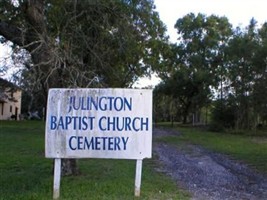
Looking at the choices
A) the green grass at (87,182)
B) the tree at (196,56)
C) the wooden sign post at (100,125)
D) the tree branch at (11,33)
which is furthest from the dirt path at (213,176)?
the tree at (196,56)

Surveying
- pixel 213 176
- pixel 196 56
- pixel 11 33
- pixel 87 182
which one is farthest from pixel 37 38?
pixel 196 56

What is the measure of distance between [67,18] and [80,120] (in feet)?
13.3

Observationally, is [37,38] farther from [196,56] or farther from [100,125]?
[196,56]

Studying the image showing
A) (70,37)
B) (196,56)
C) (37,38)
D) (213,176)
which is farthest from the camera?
(196,56)

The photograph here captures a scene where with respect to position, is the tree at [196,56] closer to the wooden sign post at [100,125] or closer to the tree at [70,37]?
the tree at [70,37]

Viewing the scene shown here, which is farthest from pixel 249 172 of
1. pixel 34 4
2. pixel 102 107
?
pixel 34 4

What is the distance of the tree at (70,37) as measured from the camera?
10906mm

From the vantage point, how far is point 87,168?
14055mm

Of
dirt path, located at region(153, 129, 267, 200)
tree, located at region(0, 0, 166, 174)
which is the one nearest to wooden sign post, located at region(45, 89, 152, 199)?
tree, located at region(0, 0, 166, 174)

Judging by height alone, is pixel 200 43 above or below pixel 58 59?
above

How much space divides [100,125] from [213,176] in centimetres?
537

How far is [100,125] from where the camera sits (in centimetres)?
920

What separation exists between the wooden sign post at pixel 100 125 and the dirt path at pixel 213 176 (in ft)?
6.66

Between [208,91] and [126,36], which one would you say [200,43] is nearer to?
[208,91]
